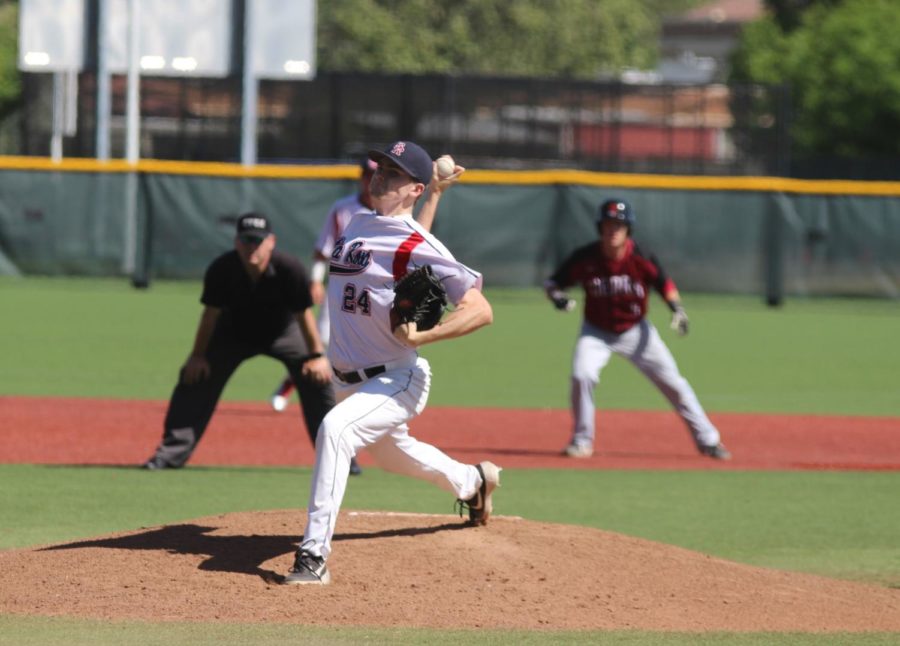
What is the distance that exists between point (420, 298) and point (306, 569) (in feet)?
3.93

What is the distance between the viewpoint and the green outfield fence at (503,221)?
982 inches

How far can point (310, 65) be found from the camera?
27359mm

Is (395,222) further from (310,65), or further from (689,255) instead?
(310,65)

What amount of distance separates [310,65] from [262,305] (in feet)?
57.2

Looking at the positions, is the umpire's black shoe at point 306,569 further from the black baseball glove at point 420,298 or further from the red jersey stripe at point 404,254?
the red jersey stripe at point 404,254

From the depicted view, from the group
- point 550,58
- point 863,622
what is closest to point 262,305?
point 863,622

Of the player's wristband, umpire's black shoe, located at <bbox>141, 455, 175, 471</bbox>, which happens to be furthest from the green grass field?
the player's wristband

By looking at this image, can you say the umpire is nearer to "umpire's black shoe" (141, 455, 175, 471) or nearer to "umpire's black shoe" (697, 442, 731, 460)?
"umpire's black shoe" (141, 455, 175, 471)

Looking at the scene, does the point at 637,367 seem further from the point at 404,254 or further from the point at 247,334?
the point at 404,254

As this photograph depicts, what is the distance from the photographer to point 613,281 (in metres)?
11.9

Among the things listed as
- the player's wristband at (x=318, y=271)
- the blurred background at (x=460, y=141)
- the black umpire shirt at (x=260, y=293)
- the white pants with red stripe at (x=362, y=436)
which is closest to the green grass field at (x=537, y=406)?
the white pants with red stripe at (x=362, y=436)

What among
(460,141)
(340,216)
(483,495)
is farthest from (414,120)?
(483,495)

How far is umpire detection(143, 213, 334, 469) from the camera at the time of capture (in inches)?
405

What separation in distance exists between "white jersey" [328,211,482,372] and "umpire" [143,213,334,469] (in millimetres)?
3200
